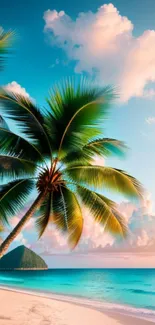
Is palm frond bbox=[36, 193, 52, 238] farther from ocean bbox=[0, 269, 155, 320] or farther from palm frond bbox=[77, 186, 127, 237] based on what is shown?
ocean bbox=[0, 269, 155, 320]

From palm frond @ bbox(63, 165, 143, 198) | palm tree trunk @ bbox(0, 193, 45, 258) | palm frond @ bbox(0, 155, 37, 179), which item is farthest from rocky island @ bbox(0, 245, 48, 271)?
palm tree trunk @ bbox(0, 193, 45, 258)

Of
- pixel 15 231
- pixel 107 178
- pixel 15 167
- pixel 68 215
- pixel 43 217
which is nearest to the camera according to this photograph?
pixel 15 231

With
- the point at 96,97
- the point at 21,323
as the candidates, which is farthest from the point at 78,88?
the point at 21,323

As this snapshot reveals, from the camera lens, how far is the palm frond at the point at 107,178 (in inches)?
319

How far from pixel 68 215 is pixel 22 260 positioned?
99.0 m

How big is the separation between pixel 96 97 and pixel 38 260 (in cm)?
10013

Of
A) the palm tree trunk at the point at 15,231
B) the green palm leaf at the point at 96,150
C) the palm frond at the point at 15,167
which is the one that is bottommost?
the palm tree trunk at the point at 15,231

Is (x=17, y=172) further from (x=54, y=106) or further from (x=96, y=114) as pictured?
(x=96, y=114)

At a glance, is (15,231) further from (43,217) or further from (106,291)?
(106,291)

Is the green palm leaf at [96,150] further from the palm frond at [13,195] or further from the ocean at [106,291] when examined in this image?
the ocean at [106,291]

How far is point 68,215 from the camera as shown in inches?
356

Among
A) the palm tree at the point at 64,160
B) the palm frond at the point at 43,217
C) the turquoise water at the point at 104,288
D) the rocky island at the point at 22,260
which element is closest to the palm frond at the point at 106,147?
the palm tree at the point at 64,160

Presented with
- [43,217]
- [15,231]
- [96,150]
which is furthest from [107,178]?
[15,231]

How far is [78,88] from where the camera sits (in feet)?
23.8
